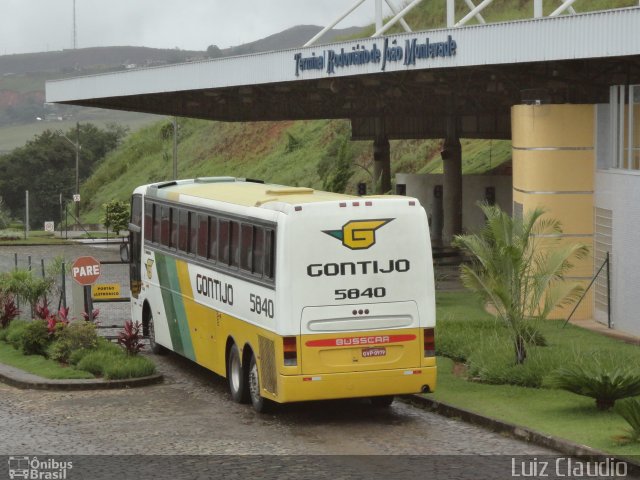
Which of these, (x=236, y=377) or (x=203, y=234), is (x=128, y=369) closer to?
(x=203, y=234)

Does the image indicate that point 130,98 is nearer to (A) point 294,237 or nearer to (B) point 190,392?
(B) point 190,392

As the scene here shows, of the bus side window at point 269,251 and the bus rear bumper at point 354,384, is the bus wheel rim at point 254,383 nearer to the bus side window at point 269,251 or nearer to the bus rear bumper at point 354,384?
the bus rear bumper at point 354,384

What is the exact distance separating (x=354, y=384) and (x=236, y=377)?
2.92m

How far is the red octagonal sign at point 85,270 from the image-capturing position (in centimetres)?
2802

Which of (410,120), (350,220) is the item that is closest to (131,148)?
(410,120)

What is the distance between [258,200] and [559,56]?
37.8ft

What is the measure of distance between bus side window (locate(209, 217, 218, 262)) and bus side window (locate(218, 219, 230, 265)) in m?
0.18

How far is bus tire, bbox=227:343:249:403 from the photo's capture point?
20.0m

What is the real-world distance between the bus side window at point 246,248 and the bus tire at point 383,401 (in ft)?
8.84

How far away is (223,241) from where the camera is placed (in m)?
21.4

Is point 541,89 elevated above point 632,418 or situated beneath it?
elevated above

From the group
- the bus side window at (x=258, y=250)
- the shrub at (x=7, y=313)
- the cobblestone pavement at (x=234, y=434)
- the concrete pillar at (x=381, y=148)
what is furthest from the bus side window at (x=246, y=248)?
the concrete pillar at (x=381, y=148)

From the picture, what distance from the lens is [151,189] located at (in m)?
26.4

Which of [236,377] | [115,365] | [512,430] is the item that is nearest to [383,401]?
[236,377]
